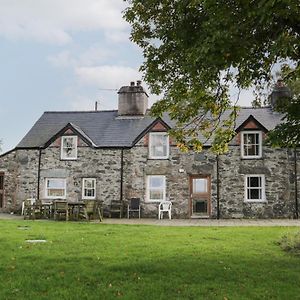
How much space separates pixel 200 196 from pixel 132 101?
8.56 meters

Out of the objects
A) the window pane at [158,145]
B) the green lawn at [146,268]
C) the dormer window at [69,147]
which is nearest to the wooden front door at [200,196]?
the window pane at [158,145]

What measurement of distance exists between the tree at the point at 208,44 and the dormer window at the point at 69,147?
1695 cm

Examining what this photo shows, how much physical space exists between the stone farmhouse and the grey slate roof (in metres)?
0.07

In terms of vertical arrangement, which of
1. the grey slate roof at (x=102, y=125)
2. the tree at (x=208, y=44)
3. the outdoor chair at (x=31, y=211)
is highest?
the grey slate roof at (x=102, y=125)

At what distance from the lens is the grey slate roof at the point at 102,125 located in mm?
29422

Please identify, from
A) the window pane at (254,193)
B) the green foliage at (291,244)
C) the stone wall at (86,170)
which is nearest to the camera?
the green foliage at (291,244)

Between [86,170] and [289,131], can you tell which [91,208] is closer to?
[86,170]

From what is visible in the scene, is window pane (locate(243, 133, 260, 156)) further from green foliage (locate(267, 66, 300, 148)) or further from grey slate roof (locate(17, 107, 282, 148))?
green foliage (locate(267, 66, 300, 148))

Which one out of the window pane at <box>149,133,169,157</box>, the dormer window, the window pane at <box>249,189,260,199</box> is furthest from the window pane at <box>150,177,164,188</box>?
the window pane at <box>249,189,260,199</box>

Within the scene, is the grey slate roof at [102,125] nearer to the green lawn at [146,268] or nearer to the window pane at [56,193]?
the window pane at [56,193]

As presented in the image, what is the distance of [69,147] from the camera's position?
29.5 metres

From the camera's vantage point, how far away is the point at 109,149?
28922mm

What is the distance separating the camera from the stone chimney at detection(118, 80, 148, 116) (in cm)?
3164

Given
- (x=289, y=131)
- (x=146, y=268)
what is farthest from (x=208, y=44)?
(x=146, y=268)
